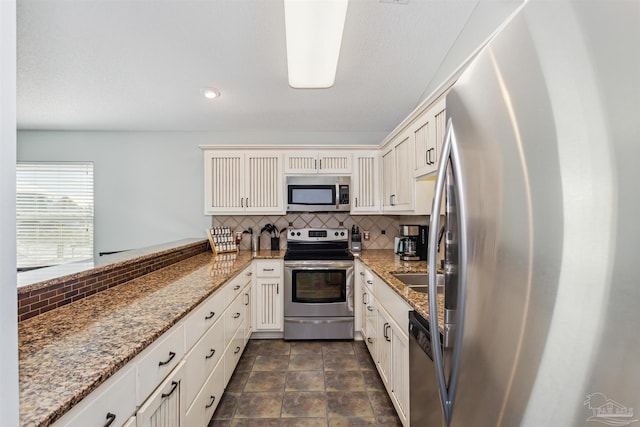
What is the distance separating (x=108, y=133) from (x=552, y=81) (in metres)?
4.47

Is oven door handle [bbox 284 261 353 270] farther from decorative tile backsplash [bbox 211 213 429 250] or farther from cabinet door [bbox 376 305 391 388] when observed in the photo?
cabinet door [bbox 376 305 391 388]

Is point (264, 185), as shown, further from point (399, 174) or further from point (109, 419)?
point (109, 419)

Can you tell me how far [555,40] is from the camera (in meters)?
0.47

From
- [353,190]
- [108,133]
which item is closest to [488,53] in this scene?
[353,190]

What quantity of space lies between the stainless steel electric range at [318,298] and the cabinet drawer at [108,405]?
2039 mm

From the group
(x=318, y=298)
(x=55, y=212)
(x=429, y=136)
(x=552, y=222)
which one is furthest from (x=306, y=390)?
(x=55, y=212)

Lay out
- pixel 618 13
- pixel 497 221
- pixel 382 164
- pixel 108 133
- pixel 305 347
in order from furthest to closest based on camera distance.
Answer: pixel 108 133 → pixel 382 164 → pixel 305 347 → pixel 497 221 → pixel 618 13

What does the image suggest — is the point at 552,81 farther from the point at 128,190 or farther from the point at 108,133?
the point at 108,133

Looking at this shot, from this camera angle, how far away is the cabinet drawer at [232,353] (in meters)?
1.99

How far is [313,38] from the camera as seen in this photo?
1.51 meters

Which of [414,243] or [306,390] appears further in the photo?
[414,243]

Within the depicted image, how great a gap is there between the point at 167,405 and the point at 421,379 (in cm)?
107

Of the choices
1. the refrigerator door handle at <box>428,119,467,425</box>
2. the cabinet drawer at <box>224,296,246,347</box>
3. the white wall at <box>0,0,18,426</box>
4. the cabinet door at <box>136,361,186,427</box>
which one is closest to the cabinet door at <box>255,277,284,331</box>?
the cabinet drawer at <box>224,296,246,347</box>

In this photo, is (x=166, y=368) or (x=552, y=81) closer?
(x=552, y=81)
